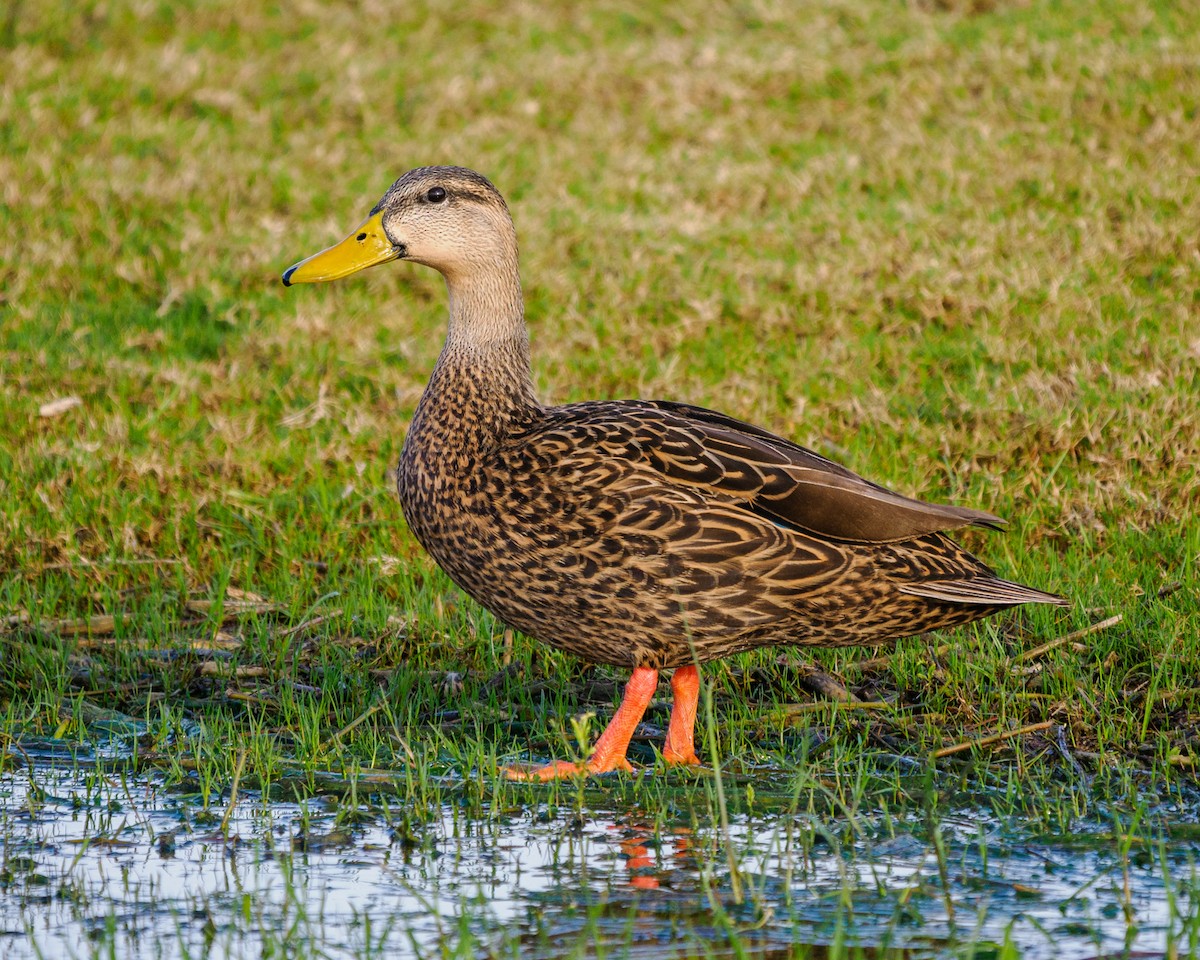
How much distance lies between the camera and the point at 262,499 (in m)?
6.65

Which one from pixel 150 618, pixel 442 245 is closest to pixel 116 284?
pixel 150 618

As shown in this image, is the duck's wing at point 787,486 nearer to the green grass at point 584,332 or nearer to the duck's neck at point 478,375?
the duck's neck at point 478,375

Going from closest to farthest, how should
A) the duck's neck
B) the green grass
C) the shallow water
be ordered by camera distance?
the shallow water
the duck's neck
the green grass

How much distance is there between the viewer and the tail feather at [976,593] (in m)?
4.66

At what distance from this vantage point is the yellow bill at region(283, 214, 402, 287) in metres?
5.38

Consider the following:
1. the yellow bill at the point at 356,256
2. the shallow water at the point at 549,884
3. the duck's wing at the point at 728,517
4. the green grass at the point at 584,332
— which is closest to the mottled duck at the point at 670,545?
the duck's wing at the point at 728,517

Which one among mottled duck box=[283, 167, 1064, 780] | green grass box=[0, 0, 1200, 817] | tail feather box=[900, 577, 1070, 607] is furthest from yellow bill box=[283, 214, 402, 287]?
tail feather box=[900, 577, 1070, 607]

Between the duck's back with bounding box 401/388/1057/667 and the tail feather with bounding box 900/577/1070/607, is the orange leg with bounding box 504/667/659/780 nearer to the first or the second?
the duck's back with bounding box 401/388/1057/667

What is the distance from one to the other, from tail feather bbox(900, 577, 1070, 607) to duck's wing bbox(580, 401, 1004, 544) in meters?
0.16

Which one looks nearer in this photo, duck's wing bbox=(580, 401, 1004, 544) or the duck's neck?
duck's wing bbox=(580, 401, 1004, 544)

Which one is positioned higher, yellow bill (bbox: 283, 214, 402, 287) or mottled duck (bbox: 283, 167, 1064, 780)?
yellow bill (bbox: 283, 214, 402, 287)

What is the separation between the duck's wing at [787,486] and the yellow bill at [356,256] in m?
1.06

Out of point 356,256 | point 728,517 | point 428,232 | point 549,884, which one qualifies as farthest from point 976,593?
point 356,256

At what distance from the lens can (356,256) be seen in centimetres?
539
